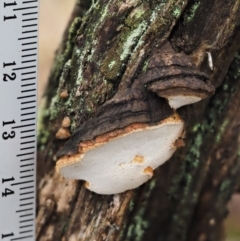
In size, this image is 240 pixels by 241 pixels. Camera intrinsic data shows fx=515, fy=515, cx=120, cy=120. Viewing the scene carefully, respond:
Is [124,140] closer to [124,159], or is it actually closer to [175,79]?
[124,159]

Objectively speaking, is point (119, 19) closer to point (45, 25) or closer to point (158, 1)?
point (158, 1)

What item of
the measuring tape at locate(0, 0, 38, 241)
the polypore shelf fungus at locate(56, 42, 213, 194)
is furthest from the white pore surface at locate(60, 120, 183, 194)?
the measuring tape at locate(0, 0, 38, 241)

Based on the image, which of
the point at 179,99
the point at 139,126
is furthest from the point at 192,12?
the point at 139,126

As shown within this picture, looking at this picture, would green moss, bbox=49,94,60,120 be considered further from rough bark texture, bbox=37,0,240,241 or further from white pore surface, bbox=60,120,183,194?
white pore surface, bbox=60,120,183,194

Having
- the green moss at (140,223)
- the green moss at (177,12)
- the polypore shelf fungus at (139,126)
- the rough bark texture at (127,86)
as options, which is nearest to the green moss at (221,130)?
the rough bark texture at (127,86)

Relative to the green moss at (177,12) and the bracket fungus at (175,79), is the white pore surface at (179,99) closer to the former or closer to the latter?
the bracket fungus at (175,79)

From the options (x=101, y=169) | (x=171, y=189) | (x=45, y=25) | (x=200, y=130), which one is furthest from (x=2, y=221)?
(x=45, y=25)
